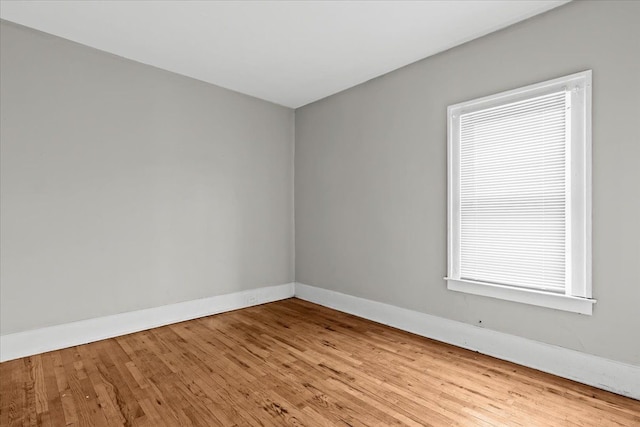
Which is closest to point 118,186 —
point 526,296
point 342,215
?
point 342,215

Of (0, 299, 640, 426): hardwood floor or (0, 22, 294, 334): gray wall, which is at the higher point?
(0, 22, 294, 334): gray wall

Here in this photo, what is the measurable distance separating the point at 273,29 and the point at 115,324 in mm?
3055

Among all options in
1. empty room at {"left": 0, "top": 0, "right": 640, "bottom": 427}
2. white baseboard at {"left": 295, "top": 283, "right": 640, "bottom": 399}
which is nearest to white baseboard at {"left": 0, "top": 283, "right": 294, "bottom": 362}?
empty room at {"left": 0, "top": 0, "right": 640, "bottom": 427}

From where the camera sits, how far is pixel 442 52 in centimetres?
311

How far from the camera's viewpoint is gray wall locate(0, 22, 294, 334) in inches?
108

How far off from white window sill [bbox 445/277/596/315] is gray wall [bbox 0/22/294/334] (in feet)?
8.26

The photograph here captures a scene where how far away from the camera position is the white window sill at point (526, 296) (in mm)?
2312

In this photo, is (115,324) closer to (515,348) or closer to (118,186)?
(118,186)

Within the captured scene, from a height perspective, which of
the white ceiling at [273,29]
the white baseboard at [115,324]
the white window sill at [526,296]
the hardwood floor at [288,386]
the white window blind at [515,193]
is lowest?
the hardwood floor at [288,386]

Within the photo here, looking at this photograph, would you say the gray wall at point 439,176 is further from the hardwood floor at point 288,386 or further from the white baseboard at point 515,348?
the hardwood floor at point 288,386

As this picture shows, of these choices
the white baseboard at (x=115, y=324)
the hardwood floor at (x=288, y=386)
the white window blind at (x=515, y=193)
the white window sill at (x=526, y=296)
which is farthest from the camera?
the white baseboard at (x=115, y=324)

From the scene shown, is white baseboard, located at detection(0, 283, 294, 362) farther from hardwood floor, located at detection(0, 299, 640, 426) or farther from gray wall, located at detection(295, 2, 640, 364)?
gray wall, located at detection(295, 2, 640, 364)

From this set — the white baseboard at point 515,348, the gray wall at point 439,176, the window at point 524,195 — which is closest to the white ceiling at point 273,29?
the gray wall at point 439,176

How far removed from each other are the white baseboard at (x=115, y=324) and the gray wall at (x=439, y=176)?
100 cm
